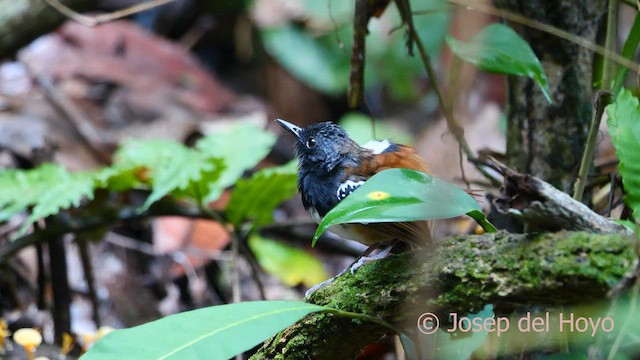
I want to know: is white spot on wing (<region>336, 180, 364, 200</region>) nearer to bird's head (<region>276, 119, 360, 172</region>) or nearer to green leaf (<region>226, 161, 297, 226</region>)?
bird's head (<region>276, 119, 360, 172</region>)

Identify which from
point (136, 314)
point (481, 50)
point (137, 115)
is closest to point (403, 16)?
point (481, 50)

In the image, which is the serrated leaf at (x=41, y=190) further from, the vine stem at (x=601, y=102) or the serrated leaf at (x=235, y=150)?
the vine stem at (x=601, y=102)

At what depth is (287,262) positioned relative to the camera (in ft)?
16.9

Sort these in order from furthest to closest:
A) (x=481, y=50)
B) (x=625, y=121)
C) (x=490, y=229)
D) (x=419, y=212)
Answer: (x=481, y=50), (x=625, y=121), (x=490, y=229), (x=419, y=212)

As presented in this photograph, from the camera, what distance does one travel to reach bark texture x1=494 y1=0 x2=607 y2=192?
2746 millimetres

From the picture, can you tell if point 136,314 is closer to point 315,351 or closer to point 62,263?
point 62,263

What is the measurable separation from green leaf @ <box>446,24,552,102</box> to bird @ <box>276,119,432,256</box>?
0.39 metres

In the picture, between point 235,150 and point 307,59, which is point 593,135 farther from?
point 307,59

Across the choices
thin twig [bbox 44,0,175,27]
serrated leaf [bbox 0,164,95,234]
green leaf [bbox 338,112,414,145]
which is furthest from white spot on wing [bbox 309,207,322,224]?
green leaf [bbox 338,112,414,145]

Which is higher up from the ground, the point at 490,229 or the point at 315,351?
the point at 490,229

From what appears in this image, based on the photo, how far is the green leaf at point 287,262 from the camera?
5.04m

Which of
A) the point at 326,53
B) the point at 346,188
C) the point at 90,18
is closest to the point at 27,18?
the point at 90,18

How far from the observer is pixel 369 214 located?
71.7 inches

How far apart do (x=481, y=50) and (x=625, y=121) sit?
516 mm
